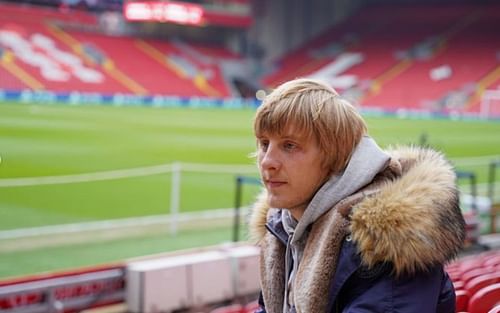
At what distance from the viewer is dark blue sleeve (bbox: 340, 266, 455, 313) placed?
138cm

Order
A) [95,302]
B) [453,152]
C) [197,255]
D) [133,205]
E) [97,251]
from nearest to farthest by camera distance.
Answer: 1. [95,302]
2. [197,255]
3. [97,251]
4. [133,205]
5. [453,152]

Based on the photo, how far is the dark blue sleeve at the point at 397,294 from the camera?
54.4 inches

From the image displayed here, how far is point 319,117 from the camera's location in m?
1.54

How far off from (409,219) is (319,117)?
0.31 m

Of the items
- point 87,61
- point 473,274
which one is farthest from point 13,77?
point 473,274

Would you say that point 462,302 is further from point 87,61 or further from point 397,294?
point 87,61

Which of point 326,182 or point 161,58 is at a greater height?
point 161,58

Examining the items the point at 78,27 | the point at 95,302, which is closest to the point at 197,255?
the point at 95,302

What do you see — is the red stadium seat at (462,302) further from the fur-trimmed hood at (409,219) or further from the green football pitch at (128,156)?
the fur-trimmed hood at (409,219)

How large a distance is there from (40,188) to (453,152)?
10710 millimetres

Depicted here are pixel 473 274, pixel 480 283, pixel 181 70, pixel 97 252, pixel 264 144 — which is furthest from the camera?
pixel 181 70

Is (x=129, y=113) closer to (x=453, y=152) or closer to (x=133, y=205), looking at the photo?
(x=453, y=152)

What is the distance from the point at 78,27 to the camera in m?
33.8

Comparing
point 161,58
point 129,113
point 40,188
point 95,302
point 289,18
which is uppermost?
point 289,18
